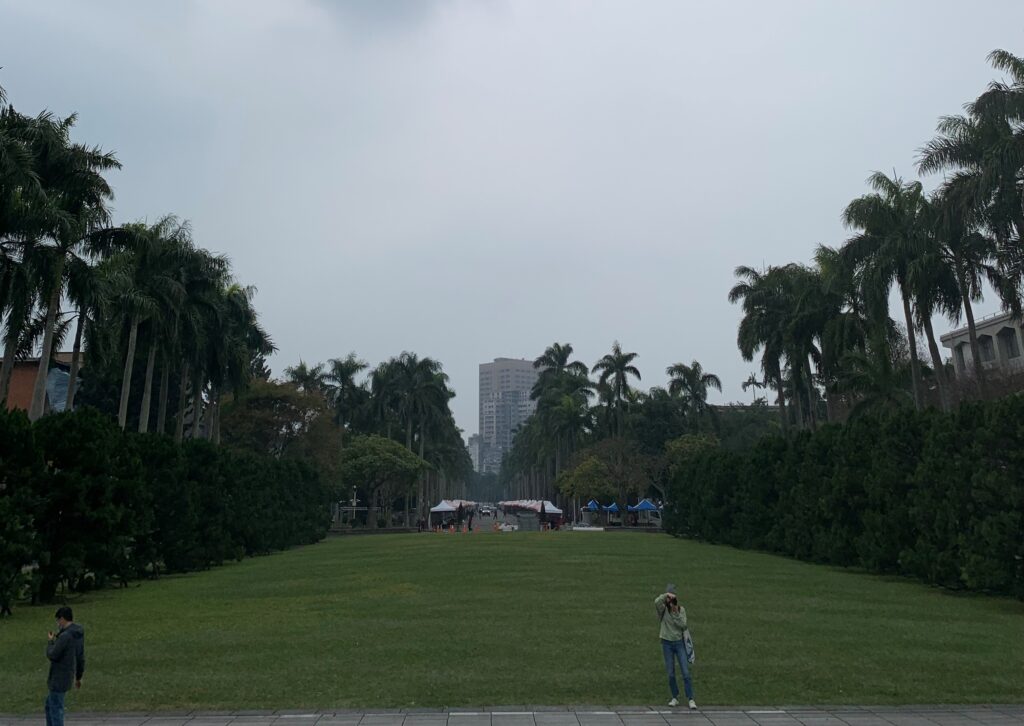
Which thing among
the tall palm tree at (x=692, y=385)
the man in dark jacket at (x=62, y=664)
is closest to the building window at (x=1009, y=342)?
the tall palm tree at (x=692, y=385)

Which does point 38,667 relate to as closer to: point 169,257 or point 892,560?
point 892,560

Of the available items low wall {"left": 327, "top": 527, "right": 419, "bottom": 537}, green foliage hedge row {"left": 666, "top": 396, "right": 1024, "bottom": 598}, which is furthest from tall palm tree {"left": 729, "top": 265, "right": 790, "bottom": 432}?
low wall {"left": 327, "top": 527, "right": 419, "bottom": 537}

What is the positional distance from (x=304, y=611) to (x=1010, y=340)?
269ft

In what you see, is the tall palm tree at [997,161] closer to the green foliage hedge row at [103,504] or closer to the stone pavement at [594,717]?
the stone pavement at [594,717]

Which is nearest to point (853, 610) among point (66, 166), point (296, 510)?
point (66, 166)

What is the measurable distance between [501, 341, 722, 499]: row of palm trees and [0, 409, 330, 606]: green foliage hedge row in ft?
148

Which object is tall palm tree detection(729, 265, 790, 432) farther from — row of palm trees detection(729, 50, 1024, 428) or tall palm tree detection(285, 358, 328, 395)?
tall palm tree detection(285, 358, 328, 395)

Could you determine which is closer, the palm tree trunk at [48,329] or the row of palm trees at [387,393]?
the palm tree trunk at [48,329]

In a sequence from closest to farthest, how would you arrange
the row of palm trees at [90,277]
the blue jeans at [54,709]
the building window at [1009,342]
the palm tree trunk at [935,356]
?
the blue jeans at [54,709], the row of palm trees at [90,277], the palm tree trunk at [935,356], the building window at [1009,342]

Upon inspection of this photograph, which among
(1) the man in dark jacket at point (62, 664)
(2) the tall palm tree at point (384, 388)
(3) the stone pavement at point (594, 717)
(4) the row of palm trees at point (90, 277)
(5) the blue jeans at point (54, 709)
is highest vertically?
(2) the tall palm tree at point (384, 388)

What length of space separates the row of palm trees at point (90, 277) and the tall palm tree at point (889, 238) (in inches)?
1239

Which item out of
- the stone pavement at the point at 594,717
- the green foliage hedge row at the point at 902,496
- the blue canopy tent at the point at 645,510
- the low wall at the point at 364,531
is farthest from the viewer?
the blue canopy tent at the point at 645,510

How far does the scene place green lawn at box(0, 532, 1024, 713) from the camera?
9.82 metres

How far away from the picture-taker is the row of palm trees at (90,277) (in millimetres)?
24016
